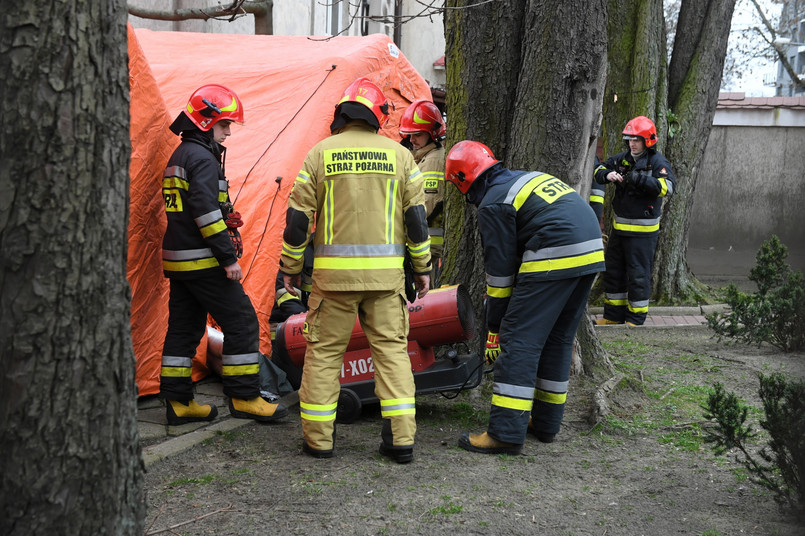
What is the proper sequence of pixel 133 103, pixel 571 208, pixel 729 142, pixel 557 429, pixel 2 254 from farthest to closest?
1. pixel 729 142
2. pixel 133 103
3. pixel 557 429
4. pixel 571 208
5. pixel 2 254

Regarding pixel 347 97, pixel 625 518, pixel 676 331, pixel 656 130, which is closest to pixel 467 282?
pixel 347 97

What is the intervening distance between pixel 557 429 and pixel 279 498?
170cm

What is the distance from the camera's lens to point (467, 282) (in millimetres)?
5504

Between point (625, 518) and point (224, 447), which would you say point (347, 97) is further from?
point (625, 518)

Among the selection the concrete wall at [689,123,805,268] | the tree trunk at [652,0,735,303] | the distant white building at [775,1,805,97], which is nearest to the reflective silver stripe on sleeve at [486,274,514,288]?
the tree trunk at [652,0,735,303]

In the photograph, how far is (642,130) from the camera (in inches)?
324

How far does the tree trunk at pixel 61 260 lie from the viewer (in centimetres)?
208

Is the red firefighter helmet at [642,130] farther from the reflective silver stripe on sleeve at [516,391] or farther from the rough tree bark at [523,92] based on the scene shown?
the reflective silver stripe on sleeve at [516,391]

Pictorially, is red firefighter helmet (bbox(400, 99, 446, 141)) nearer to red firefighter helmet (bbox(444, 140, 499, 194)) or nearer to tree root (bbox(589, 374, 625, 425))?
red firefighter helmet (bbox(444, 140, 499, 194))

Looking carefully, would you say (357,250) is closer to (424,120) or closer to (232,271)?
(232,271)

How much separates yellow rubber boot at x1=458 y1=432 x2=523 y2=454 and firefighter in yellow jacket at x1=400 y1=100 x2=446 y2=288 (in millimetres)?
1805

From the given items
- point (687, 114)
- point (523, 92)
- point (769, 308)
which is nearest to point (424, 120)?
point (523, 92)

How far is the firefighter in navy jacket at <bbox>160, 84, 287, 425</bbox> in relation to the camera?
462 cm

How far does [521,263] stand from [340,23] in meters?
12.8
